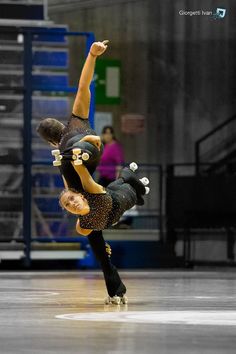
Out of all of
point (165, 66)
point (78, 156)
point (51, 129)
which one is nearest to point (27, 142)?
point (165, 66)

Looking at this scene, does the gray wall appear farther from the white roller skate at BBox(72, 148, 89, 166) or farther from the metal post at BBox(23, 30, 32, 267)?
the white roller skate at BBox(72, 148, 89, 166)

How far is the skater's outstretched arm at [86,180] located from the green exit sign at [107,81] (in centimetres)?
1147

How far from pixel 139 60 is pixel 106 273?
11.8 meters

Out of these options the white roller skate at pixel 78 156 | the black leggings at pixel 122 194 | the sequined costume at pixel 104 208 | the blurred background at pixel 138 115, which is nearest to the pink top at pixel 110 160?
the blurred background at pixel 138 115

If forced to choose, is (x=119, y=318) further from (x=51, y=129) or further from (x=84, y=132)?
(x=51, y=129)

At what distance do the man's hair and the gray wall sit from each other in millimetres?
11284

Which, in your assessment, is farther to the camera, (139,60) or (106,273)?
(139,60)

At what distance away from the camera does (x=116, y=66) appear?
68.4 ft

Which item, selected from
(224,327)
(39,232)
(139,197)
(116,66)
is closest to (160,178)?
→ (116,66)

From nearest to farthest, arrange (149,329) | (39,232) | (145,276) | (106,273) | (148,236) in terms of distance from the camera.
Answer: (149,329) → (106,273) → (145,276) → (39,232) → (148,236)

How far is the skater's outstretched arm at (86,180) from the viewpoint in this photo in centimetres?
905

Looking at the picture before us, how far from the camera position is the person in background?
61.5 ft

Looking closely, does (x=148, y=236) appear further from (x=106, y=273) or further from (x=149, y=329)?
(x=149, y=329)

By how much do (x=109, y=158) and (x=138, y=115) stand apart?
2329 mm
